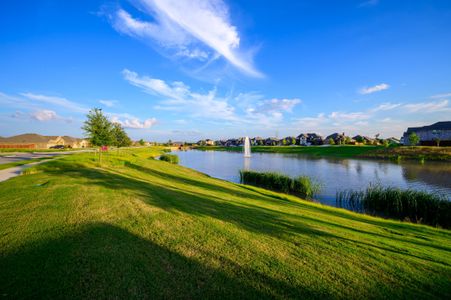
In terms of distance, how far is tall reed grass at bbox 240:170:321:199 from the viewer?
20.0 metres

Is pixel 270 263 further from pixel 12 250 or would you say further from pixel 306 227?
pixel 12 250

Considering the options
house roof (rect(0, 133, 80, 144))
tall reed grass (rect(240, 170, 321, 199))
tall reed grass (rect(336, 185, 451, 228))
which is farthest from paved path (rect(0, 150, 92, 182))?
house roof (rect(0, 133, 80, 144))

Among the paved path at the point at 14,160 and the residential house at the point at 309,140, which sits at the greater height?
the residential house at the point at 309,140

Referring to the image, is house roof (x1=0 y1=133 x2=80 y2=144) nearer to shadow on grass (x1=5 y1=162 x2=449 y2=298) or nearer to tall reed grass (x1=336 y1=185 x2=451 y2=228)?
shadow on grass (x1=5 y1=162 x2=449 y2=298)

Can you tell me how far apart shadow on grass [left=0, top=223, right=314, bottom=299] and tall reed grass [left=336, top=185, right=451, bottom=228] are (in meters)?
12.5

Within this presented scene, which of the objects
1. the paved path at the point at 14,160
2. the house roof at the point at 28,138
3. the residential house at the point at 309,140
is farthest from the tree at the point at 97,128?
the residential house at the point at 309,140

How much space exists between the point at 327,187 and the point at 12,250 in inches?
918

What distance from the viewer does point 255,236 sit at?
6.04 metres

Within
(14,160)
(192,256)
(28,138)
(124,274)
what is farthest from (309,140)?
(28,138)

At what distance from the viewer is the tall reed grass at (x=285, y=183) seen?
20.0 m

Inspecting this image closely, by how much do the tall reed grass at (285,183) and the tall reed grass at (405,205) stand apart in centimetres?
281

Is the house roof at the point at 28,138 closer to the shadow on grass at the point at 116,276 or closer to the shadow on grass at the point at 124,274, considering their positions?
the shadow on grass at the point at 124,274

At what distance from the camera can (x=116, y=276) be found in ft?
12.6

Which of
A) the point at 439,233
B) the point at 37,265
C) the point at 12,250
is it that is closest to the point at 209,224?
the point at 37,265
